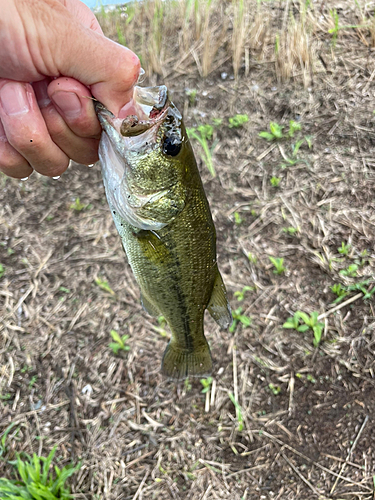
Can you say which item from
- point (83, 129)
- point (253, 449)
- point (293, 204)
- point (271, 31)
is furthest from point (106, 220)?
point (271, 31)

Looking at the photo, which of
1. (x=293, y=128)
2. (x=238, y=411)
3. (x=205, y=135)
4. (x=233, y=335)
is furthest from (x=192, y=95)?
(x=238, y=411)

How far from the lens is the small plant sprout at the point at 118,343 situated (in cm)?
271

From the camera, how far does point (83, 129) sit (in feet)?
4.89

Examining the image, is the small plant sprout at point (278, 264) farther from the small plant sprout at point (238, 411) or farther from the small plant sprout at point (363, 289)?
the small plant sprout at point (238, 411)

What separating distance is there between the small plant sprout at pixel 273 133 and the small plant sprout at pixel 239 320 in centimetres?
178

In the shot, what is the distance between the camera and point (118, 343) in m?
2.79

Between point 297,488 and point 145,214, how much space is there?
6.27 ft

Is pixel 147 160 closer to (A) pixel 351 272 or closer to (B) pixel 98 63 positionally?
(B) pixel 98 63

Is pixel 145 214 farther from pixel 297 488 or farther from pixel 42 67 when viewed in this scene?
pixel 297 488

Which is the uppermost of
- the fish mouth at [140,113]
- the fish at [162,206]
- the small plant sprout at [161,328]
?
the fish mouth at [140,113]

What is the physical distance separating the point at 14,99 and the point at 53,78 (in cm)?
16

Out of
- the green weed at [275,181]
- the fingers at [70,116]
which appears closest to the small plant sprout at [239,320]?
the green weed at [275,181]

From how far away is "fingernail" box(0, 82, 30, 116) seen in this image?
138 cm

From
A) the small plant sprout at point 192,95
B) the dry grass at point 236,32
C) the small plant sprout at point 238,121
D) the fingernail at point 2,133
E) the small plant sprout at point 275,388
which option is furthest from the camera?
the small plant sprout at point 192,95
